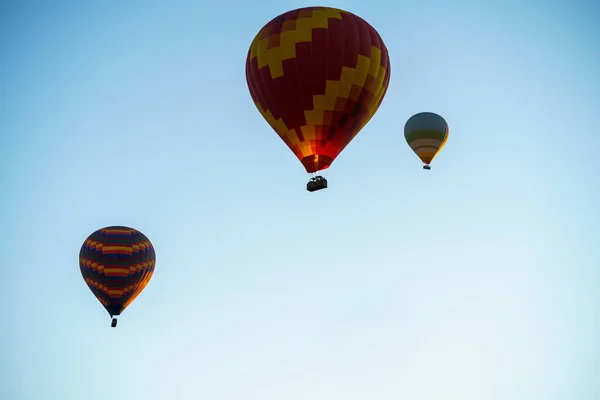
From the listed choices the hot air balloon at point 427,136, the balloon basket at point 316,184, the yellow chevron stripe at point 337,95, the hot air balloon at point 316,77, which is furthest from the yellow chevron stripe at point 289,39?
the hot air balloon at point 427,136

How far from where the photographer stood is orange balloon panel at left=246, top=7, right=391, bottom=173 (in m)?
21.8

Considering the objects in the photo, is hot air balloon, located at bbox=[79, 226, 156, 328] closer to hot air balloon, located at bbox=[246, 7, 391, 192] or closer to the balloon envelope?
the balloon envelope

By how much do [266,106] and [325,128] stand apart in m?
1.95

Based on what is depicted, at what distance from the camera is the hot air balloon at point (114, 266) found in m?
29.0

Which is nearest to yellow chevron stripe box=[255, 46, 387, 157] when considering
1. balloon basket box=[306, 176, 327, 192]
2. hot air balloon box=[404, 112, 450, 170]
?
balloon basket box=[306, 176, 327, 192]

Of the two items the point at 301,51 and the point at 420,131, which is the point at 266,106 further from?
the point at 420,131

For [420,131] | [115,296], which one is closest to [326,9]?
[420,131]

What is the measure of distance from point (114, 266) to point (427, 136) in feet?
46.7

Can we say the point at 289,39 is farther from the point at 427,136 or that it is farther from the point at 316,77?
the point at 427,136

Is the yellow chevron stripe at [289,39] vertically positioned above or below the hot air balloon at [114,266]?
above

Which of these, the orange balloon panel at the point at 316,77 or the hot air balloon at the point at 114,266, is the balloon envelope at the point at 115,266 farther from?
the orange balloon panel at the point at 316,77

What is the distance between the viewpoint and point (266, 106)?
2264 centimetres

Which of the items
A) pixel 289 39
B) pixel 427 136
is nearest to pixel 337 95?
pixel 289 39

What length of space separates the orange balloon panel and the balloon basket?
0.59m
